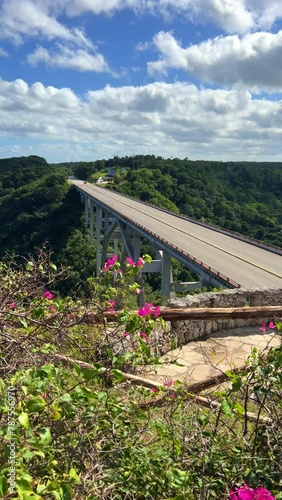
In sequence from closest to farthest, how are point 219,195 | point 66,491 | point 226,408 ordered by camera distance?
point 66,491
point 226,408
point 219,195

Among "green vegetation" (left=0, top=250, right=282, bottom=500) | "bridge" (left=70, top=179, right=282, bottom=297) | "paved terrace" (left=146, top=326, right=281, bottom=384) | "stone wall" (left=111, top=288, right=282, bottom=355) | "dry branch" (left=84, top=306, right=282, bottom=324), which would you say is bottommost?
"bridge" (left=70, top=179, right=282, bottom=297)

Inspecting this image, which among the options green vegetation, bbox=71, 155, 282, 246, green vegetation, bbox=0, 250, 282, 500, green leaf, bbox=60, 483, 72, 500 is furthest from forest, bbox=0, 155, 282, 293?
green leaf, bbox=60, 483, 72, 500

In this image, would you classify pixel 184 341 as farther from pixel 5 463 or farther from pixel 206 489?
pixel 5 463

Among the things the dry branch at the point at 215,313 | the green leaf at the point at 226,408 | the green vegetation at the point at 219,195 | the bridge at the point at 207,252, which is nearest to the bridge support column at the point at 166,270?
the bridge at the point at 207,252

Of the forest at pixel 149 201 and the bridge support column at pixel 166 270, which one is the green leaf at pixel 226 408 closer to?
the bridge support column at pixel 166 270

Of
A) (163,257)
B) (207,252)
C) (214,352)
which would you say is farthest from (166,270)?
(214,352)

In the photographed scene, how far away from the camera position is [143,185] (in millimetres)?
74125

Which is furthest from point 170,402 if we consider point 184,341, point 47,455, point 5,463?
point 184,341

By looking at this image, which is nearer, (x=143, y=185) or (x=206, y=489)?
(x=206, y=489)

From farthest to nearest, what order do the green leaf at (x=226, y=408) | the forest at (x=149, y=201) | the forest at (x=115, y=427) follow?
the forest at (x=149, y=201) → the green leaf at (x=226, y=408) → the forest at (x=115, y=427)

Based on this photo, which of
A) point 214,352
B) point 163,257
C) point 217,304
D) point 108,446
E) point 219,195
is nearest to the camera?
point 108,446

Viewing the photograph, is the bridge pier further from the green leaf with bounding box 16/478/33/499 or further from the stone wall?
the green leaf with bounding box 16/478/33/499

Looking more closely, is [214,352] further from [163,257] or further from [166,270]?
[166,270]

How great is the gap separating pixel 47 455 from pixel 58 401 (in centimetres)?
32
